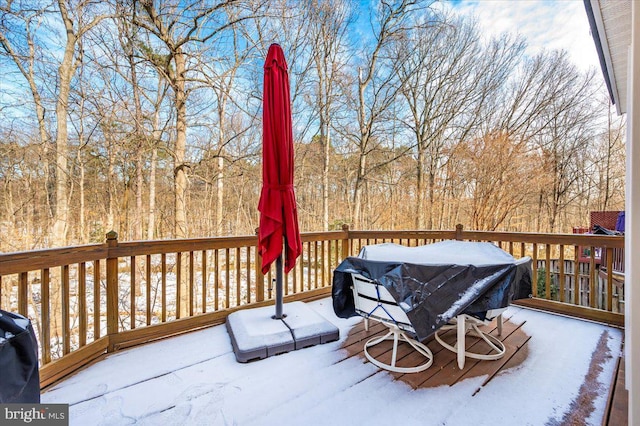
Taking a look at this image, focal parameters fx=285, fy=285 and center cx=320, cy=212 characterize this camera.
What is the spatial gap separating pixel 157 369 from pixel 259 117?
248 inches

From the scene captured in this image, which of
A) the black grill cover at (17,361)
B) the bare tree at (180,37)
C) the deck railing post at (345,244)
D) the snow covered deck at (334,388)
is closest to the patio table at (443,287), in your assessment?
the snow covered deck at (334,388)

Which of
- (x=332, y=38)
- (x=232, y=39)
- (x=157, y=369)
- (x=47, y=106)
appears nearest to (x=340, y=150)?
(x=332, y=38)

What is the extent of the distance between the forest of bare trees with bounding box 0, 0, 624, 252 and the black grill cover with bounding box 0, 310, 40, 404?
18.5 ft

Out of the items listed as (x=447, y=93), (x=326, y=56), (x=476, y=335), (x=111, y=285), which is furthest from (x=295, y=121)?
(x=476, y=335)

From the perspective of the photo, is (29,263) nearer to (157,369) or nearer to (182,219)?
(157,369)

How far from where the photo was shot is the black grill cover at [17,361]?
1.00 m

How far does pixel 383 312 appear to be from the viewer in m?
2.20

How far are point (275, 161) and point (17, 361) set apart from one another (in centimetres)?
202

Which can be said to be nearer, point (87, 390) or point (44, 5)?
point (87, 390)

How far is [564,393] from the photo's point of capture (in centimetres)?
195

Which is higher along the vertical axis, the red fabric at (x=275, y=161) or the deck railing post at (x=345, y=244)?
the red fabric at (x=275, y=161)

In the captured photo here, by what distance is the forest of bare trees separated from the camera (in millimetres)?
5629

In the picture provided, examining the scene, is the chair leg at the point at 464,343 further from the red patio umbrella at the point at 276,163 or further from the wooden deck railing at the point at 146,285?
the red patio umbrella at the point at 276,163

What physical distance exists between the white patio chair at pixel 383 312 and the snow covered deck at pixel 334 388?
0.26 feet
